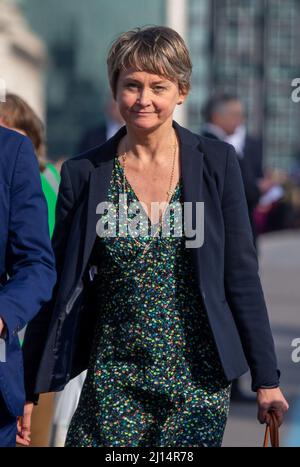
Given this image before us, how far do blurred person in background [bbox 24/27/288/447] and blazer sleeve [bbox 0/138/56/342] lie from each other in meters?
0.44

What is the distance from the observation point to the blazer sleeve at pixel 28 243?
3.44 m

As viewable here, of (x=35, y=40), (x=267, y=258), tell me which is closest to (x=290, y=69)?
(x=35, y=40)

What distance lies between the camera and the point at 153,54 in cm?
395

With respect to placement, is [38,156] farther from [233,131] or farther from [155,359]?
[233,131]

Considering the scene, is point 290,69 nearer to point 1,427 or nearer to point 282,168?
point 282,168

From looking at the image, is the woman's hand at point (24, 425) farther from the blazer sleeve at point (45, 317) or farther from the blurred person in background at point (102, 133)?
the blurred person in background at point (102, 133)

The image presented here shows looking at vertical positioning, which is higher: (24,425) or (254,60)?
(254,60)

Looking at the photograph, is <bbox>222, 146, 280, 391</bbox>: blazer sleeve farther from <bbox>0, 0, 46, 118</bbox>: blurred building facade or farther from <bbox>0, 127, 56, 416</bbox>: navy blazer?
<bbox>0, 0, 46, 118</bbox>: blurred building facade

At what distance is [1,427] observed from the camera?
3.50 m

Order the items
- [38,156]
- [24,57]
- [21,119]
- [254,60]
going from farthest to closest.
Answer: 1. [254,60]
2. [24,57]
3. [38,156]
4. [21,119]

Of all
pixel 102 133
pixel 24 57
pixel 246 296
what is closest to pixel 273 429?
pixel 246 296

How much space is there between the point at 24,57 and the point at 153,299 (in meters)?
36.1

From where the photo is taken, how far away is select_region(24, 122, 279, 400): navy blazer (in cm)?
397
